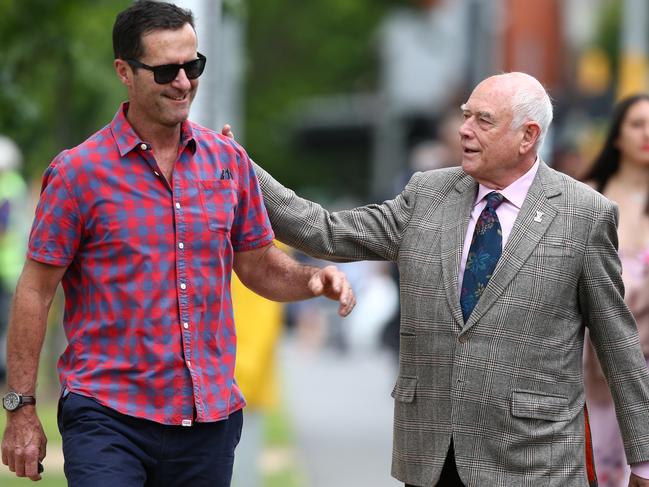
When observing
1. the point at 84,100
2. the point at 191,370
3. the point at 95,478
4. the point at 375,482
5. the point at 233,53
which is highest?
the point at 233,53

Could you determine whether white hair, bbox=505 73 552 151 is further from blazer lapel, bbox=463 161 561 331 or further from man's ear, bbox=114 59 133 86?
man's ear, bbox=114 59 133 86

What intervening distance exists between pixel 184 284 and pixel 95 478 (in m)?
0.64

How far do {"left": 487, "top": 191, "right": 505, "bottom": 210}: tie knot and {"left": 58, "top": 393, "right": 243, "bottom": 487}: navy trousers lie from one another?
1147 millimetres

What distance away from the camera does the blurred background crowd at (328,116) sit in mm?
9055

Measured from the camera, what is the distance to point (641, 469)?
5410 millimetres

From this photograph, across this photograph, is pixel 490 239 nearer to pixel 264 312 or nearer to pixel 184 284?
pixel 184 284

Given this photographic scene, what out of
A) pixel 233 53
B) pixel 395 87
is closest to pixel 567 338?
pixel 233 53

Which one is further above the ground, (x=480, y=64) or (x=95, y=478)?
(x=480, y=64)

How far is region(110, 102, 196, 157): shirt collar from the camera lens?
190 inches

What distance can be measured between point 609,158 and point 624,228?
33 centimetres

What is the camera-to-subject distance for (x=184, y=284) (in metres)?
4.79

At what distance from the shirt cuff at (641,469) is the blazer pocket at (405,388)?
0.84 meters

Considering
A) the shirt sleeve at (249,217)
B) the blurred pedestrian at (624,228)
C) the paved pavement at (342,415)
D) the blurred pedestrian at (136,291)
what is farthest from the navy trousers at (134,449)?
the paved pavement at (342,415)

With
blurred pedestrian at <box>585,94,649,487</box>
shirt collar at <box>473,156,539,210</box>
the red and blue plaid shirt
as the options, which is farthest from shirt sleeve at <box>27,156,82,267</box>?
blurred pedestrian at <box>585,94,649,487</box>
